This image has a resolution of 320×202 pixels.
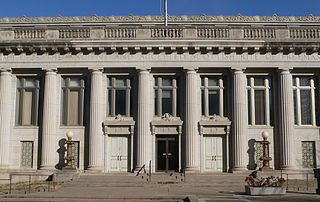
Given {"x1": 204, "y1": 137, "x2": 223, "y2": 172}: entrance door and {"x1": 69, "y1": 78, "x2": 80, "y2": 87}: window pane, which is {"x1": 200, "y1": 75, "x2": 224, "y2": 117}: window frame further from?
{"x1": 69, "y1": 78, "x2": 80, "y2": 87}: window pane

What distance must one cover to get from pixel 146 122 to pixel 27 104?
8.80m

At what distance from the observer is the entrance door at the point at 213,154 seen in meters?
34.7

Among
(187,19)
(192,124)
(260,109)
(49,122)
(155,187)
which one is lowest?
(155,187)

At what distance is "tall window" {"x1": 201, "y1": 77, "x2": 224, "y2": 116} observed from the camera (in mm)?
35188

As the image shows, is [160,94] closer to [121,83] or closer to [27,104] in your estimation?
[121,83]

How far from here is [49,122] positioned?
34625 millimetres

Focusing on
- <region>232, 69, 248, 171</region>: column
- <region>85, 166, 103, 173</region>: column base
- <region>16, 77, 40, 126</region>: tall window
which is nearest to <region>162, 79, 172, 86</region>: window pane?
<region>232, 69, 248, 171</region>: column

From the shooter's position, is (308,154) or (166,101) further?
(166,101)

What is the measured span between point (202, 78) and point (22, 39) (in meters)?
13.1

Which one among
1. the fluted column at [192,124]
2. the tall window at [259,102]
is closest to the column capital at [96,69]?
the fluted column at [192,124]

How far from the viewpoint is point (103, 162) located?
114 feet

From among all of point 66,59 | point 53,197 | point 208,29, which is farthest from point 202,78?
point 53,197

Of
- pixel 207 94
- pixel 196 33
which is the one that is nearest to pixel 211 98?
pixel 207 94

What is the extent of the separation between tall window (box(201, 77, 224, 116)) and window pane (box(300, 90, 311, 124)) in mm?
5737
